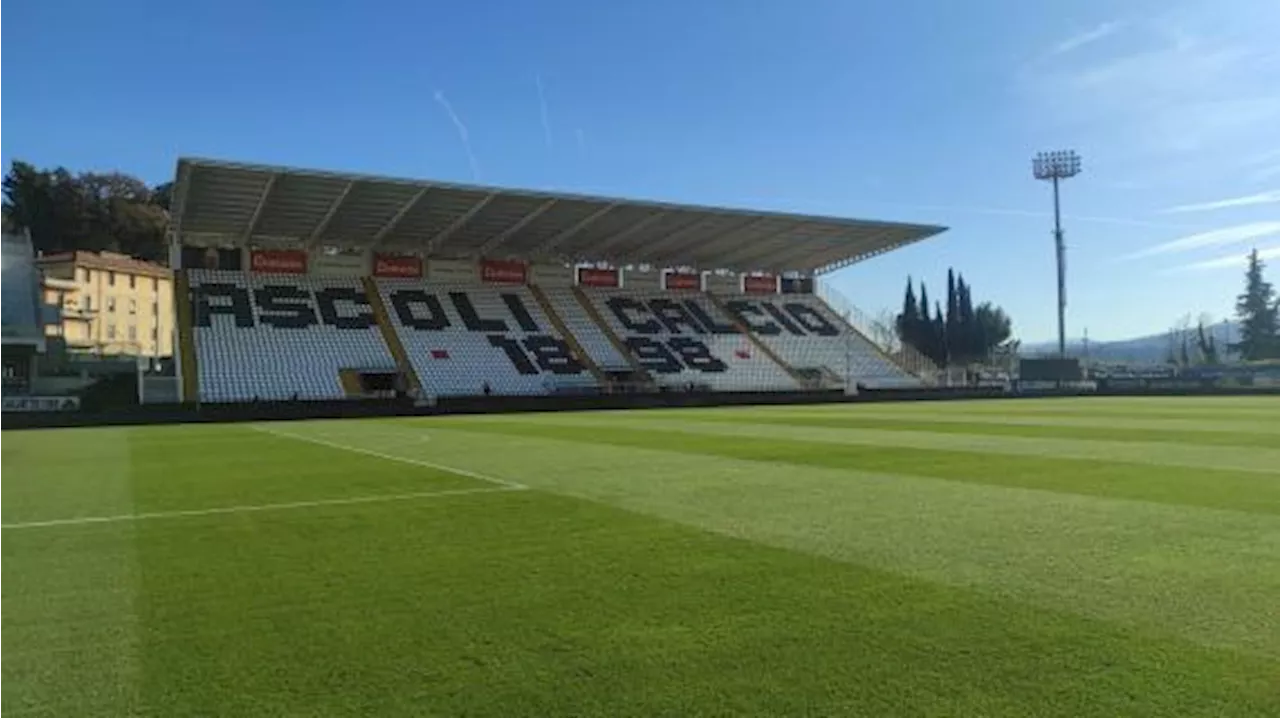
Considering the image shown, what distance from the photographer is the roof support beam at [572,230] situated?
176 feet

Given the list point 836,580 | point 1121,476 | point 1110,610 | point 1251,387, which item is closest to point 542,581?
point 836,580

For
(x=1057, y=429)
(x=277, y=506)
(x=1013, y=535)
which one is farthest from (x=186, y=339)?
(x=1013, y=535)

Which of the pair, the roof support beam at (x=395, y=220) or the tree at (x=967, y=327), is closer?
the roof support beam at (x=395, y=220)

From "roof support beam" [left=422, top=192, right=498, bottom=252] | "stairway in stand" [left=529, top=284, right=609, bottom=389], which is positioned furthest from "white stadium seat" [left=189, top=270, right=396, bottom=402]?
"stairway in stand" [left=529, top=284, right=609, bottom=389]

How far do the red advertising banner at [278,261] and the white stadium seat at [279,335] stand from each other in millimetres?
395

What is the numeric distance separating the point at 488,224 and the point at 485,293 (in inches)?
241

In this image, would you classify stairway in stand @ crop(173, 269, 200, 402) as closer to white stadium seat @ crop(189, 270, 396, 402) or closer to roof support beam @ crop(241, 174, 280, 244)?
white stadium seat @ crop(189, 270, 396, 402)

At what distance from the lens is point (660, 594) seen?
239 inches

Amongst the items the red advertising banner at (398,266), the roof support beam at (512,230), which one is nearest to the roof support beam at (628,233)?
the roof support beam at (512,230)

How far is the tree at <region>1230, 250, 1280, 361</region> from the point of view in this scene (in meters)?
117

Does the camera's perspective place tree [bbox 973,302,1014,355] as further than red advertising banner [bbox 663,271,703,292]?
Yes

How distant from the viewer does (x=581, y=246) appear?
61.4 m

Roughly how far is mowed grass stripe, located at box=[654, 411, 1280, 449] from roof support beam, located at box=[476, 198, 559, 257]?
86.0ft

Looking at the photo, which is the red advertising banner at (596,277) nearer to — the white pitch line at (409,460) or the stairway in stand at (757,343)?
the stairway in stand at (757,343)
